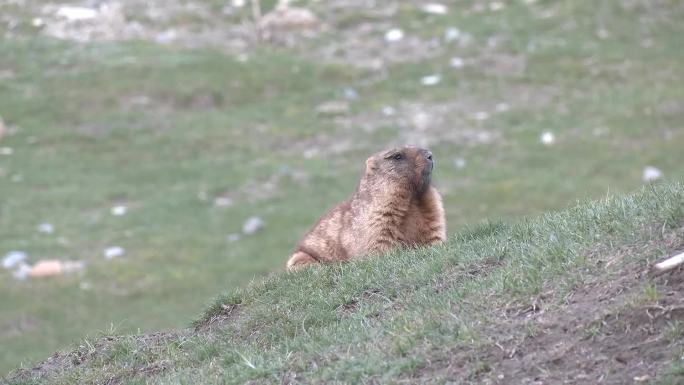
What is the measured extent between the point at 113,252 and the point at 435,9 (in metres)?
14.0

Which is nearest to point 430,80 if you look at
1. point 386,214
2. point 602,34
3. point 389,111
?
point 389,111

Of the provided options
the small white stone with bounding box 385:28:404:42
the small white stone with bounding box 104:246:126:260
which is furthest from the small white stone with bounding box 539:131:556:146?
the small white stone with bounding box 104:246:126:260

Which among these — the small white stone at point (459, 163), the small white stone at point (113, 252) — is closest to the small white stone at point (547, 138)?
the small white stone at point (459, 163)

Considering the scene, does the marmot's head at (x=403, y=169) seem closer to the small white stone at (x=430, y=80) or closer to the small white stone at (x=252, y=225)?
the small white stone at (x=252, y=225)

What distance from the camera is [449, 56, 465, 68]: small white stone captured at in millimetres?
30594

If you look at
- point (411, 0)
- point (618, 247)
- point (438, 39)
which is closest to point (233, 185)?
point (438, 39)

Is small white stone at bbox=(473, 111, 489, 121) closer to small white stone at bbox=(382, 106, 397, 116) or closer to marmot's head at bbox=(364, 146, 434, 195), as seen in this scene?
small white stone at bbox=(382, 106, 397, 116)

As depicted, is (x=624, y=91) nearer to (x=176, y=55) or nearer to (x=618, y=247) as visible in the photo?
(x=176, y=55)

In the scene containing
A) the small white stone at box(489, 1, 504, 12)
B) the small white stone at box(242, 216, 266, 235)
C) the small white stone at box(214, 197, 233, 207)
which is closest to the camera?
the small white stone at box(242, 216, 266, 235)

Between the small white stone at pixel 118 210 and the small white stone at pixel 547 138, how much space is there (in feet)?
31.4

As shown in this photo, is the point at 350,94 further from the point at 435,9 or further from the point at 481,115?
the point at 435,9

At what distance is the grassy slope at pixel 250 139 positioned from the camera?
2284 cm

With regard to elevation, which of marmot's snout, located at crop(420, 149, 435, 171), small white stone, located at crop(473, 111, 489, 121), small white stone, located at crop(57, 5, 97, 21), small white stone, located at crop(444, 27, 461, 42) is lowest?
small white stone, located at crop(473, 111, 489, 121)

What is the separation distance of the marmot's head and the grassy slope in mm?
9620
